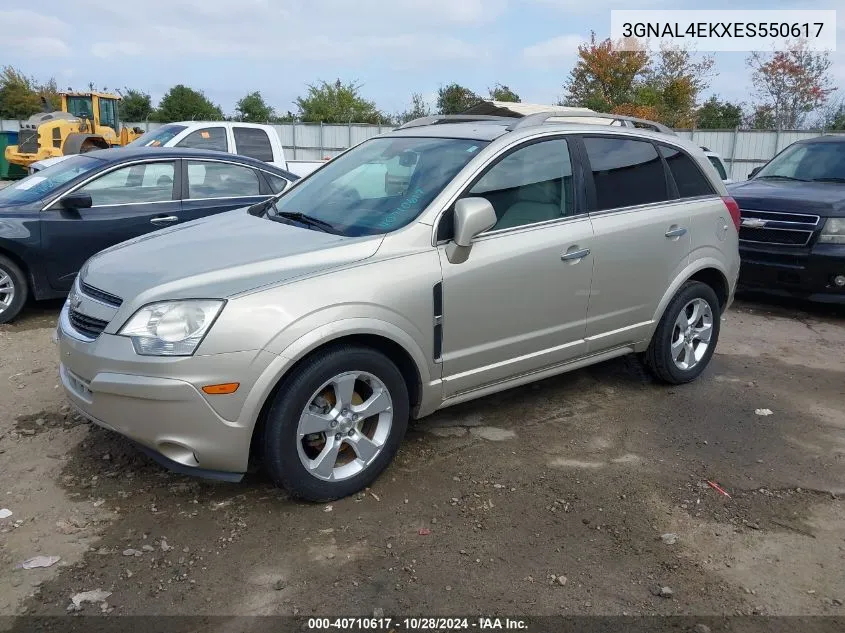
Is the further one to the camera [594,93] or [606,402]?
[594,93]

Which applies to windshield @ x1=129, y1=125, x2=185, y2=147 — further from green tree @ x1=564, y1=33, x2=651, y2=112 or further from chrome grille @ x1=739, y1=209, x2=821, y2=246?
green tree @ x1=564, y1=33, x2=651, y2=112

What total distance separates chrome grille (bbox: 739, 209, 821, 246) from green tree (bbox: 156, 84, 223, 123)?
4064 cm

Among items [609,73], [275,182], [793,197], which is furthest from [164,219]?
[609,73]

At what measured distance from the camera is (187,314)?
3.16 metres

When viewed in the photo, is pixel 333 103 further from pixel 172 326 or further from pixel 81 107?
pixel 172 326

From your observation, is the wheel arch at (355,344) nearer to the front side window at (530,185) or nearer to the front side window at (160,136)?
the front side window at (530,185)

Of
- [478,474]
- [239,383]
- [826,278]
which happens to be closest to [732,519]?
[478,474]

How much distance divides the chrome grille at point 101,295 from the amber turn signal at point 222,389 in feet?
2.05

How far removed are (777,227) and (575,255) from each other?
4424 millimetres

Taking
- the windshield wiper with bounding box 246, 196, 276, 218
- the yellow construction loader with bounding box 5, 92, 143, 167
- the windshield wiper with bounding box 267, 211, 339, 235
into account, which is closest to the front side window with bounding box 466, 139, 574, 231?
the windshield wiper with bounding box 267, 211, 339, 235

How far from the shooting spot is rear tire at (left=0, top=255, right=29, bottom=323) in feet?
21.1

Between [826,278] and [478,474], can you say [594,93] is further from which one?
[478,474]

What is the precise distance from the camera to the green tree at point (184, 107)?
4441 cm

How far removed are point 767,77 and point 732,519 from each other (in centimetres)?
3435
